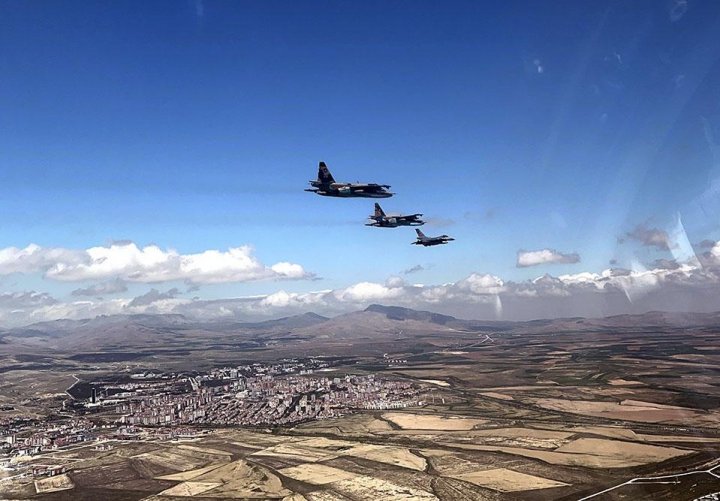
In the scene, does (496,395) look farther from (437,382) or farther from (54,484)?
(54,484)

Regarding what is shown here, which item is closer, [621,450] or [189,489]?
[189,489]

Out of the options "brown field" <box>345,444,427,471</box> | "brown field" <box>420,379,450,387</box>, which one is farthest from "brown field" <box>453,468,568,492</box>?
"brown field" <box>420,379,450,387</box>

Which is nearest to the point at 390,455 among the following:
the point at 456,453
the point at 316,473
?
the point at 456,453

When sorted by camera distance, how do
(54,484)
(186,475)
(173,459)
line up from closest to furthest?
(54,484) → (186,475) → (173,459)

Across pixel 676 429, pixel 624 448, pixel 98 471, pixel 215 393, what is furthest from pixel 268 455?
pixel 215 393

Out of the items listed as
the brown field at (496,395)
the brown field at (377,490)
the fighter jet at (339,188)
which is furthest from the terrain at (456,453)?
the fighter jet at (339,188)

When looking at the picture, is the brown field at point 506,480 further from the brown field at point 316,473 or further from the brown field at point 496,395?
the brown field at point 496,395

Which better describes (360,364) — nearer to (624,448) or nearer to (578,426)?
(578,426)

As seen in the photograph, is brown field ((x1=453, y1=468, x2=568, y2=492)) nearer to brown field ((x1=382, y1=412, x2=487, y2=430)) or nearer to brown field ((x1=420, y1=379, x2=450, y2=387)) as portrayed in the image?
brown field ((x1=382, y1=412, x2=487, y2=430))
